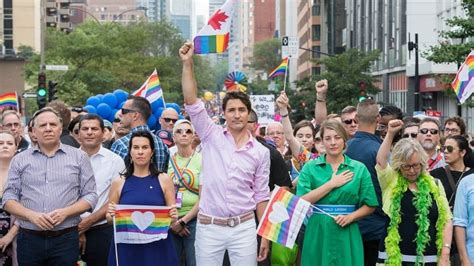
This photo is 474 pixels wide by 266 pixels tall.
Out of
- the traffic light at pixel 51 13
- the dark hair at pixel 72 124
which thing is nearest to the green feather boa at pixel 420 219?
the dark hair at pixel 72 124

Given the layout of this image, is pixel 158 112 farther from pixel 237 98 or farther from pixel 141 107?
pixel 237 98

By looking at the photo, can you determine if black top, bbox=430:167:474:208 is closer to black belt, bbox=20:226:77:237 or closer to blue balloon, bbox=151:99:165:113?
black belt, bbox=20:226:77:237

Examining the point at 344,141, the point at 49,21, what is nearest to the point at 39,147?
the point at 344,141

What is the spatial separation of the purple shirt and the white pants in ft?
0.43

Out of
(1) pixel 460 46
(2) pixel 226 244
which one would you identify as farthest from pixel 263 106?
(2) pixel 226 244

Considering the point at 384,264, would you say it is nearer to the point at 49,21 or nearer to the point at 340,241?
the point at 340,241

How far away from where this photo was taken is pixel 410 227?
864 cm

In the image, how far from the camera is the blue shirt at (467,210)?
28.0ft

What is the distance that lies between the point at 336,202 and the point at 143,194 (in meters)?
1.70

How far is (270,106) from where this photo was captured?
23.4m

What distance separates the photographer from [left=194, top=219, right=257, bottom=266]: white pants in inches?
332

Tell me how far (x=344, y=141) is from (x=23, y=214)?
2.83 meters

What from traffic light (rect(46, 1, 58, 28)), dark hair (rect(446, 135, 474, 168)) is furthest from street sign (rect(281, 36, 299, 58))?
traffic light (rect(46, 1, 58, 28))

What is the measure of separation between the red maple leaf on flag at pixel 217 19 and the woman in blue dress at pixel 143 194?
5.44 ft
